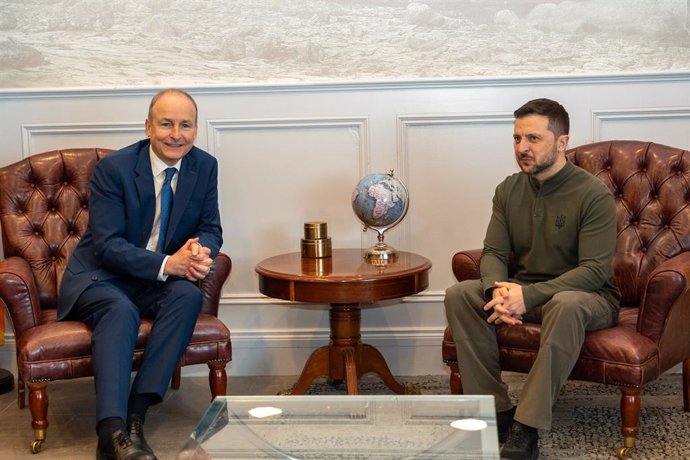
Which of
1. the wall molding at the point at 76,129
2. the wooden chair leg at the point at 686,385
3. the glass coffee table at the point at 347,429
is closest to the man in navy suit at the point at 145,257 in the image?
the wall molding at the point at 76,129

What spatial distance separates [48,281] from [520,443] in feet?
7.06

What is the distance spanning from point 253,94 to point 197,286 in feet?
3.55

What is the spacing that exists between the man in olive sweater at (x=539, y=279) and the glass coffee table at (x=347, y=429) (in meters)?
0.62

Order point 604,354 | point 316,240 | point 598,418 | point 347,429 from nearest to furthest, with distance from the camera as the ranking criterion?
point 347,429 → point 604,354 → point 598,418 → point 316,240

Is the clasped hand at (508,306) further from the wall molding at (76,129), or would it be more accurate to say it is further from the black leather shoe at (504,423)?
the wall molding at (76,129)

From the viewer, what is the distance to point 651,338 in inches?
133

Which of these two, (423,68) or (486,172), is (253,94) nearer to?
(423,68)

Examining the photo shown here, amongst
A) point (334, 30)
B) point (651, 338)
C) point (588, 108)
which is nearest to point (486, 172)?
point (588, 108)

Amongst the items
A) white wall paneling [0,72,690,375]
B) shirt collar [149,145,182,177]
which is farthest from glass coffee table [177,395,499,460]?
white wall paneling [0,72,690,375]

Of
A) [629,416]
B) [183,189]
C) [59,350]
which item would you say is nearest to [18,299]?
[59,350]

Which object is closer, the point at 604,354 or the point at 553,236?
the point at 604,354

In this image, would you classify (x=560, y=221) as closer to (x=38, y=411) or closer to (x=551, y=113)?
(x=551, y=113)

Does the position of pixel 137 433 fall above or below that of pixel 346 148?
below

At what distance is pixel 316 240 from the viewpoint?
4.05m
